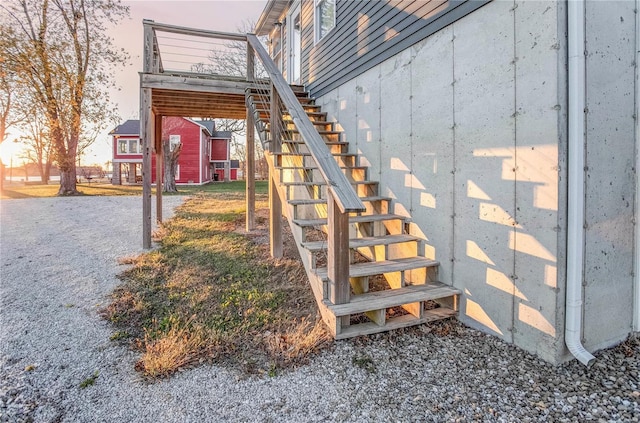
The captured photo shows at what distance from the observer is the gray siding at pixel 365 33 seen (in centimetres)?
358

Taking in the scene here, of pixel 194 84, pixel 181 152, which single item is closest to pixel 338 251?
pixel 194 84

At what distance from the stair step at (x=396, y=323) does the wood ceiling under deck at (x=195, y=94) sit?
16.1 feet

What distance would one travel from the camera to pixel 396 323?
9.79 feet

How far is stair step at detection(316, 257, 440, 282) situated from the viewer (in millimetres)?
3170

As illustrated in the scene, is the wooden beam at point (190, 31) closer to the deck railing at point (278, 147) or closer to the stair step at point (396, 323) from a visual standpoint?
the deck railing at point (278, 147)

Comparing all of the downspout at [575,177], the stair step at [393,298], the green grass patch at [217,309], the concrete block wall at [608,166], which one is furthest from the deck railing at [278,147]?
the concrete block wall at [608,166]

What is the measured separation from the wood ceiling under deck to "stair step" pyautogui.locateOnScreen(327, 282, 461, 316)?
4.72 m

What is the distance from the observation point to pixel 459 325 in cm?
314

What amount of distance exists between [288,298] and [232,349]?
1095 millimetres

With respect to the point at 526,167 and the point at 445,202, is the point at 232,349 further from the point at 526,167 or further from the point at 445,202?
the point at 526,167

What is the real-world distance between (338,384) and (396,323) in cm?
86

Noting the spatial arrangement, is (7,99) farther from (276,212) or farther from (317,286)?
(317,286)

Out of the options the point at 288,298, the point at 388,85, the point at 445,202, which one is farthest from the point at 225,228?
the point at 445,202

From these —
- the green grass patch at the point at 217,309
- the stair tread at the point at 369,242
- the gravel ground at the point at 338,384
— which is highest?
the stair tread at the point at 369,242
